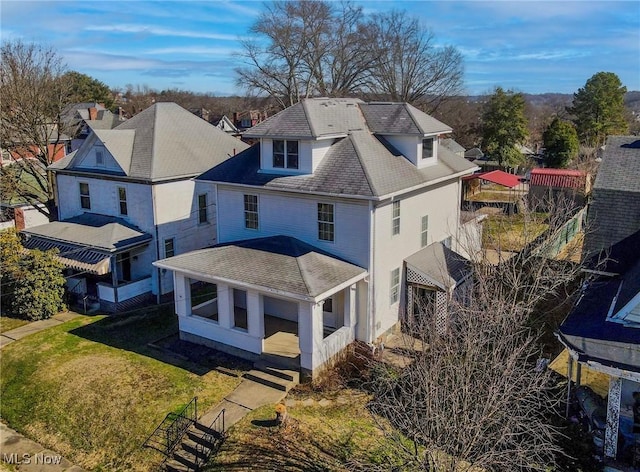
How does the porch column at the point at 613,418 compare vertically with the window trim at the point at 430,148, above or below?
below

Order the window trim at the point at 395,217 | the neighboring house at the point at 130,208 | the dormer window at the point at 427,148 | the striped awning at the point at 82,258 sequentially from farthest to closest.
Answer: the neighboring house at the point at 130,208 → the striped awning at the point at 82,258 → the dormer window at the point at 427,148 → the window trim at the point at 395,217

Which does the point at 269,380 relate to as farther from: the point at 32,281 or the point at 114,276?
the point at 32,281

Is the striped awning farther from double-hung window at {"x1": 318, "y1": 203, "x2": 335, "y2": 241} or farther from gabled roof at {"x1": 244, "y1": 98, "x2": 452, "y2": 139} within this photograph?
A: double-hung window at {"x1": 318, "y1": 203, "x2": 335, "y2": 241}

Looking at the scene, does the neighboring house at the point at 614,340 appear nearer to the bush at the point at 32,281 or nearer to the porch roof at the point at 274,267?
the porch roof at the point at 274,267

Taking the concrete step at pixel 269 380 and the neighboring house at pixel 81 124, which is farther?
the neighboring house at pixel 81 124

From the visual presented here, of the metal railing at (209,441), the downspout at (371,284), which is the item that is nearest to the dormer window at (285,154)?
the downspout at (371,284)

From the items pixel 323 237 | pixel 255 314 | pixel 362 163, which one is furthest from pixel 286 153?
pixel 255 314

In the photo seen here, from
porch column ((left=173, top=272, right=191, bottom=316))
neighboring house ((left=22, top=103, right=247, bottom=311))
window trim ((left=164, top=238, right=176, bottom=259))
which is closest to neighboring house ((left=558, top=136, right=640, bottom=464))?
porch column ((left=173, top=272, right=191, bottom=316))

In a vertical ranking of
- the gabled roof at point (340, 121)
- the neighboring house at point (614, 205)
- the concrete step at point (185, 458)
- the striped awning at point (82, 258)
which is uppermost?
the gabled roof at point (340, 121)
